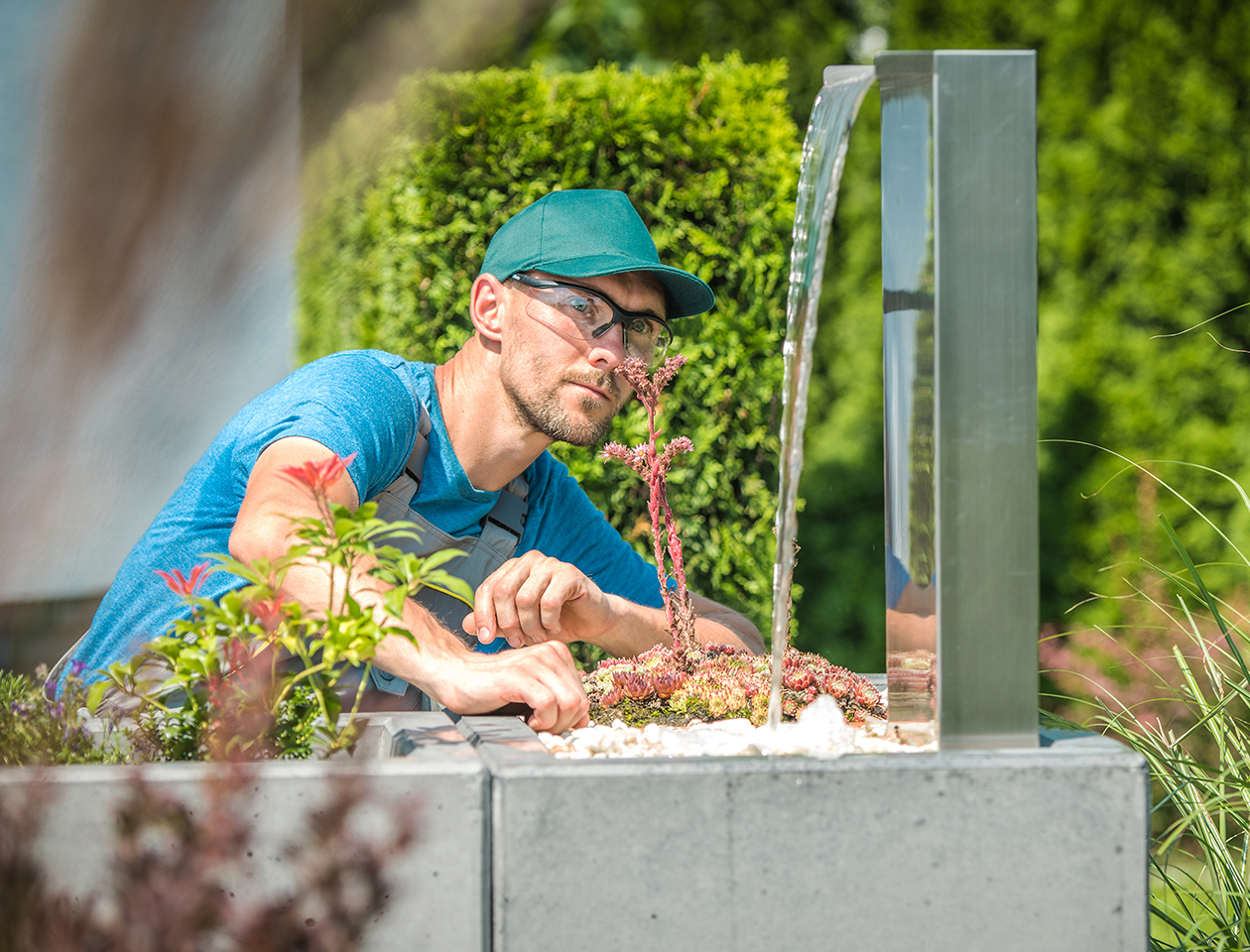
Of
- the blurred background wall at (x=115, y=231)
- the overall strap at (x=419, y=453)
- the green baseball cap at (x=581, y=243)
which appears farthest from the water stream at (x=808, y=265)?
the blurred background wall at (x=115, y=231)

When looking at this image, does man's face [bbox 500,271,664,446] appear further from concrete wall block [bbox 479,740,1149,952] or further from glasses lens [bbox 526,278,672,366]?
concrete wall block [bbox 479,740,1149,952]

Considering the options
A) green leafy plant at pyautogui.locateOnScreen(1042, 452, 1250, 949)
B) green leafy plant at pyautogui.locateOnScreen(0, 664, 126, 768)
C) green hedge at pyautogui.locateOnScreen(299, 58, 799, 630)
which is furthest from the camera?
green hedge at pyautogui.locateOnScreen(299, 58, 799, 630)

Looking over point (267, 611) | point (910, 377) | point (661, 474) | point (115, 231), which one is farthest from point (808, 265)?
point (115, 231)

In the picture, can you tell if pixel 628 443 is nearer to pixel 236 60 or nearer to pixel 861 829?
pixel 861 829

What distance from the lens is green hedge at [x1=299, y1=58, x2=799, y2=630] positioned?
12.0ft

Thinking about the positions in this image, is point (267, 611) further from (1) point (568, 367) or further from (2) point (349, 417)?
(1) point (568, 367)

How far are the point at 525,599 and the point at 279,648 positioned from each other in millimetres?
546

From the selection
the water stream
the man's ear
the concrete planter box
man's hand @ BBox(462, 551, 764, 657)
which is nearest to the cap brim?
the man's ear

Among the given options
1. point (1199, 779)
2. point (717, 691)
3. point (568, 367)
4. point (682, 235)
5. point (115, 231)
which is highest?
point (682, 235)

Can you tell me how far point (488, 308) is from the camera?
273 centimetres

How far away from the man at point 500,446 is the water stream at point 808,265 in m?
0.48

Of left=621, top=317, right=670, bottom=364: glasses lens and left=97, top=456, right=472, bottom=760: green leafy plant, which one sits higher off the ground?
left=621, top=317, right=670, bottom=364: glasses lens

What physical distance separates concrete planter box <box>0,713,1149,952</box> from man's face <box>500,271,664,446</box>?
1.35 m

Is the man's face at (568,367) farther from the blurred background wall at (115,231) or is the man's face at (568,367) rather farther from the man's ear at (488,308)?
the blurred background wall at (115,231)
